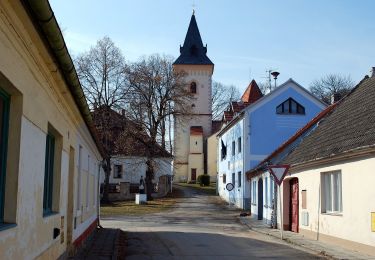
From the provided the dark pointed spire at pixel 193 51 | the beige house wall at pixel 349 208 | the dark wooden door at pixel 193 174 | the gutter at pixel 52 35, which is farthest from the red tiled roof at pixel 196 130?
the gutter at pixel 52 35

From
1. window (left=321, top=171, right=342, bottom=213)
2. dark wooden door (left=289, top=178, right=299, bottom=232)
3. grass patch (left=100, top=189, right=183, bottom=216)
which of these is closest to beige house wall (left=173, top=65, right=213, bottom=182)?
grass patch (left=100, top=189, right=183, bottom=216)

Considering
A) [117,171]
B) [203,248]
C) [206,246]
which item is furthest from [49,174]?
[117,171]

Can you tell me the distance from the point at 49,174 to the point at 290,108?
100 ft

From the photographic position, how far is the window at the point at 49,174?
8664 mm

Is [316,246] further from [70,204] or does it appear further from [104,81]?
[104,81]

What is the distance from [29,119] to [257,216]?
24.3 meters

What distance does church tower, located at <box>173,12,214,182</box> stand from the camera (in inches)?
2805

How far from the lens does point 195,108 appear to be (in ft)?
233

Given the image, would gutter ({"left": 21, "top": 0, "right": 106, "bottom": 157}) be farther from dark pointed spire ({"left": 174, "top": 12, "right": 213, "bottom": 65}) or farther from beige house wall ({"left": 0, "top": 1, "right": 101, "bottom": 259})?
dark pointed spire ({"left": 174, "top": 12, "right": 213, "bottom": 65})

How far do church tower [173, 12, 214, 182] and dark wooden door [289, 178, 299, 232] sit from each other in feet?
158

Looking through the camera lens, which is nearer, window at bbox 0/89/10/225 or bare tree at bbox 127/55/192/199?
window at bbox 0/89/10/225

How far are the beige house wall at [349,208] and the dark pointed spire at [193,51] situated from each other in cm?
5485

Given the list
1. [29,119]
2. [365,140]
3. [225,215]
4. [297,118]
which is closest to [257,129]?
[297,118]

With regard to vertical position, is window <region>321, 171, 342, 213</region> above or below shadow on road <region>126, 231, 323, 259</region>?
above
